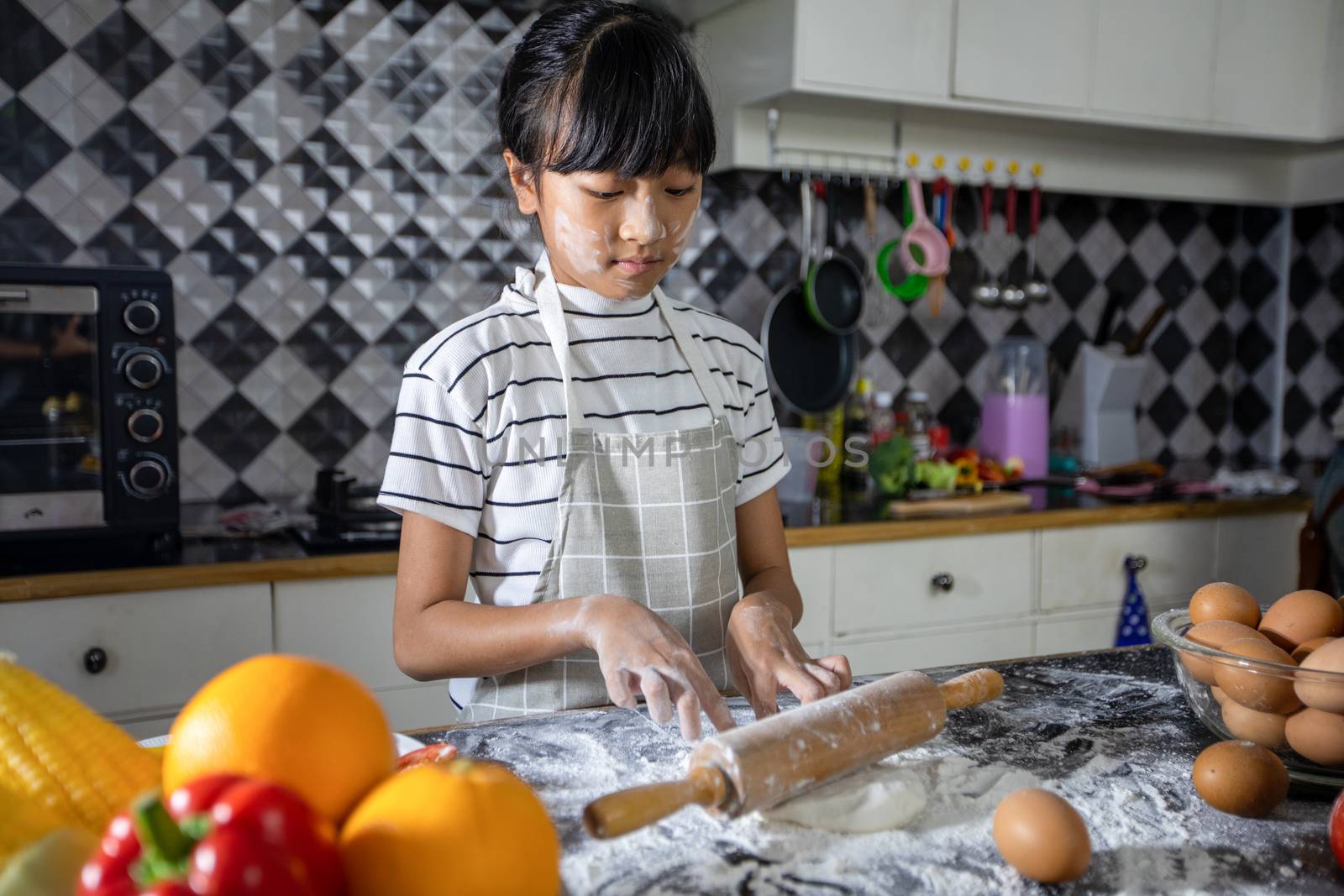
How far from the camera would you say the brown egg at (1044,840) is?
0.64 m

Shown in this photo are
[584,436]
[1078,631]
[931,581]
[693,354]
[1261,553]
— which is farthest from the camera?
[1261,553]

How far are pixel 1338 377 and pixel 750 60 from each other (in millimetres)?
1885

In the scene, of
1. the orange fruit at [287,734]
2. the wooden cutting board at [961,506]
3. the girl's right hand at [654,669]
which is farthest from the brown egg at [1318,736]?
the wooden cutting board at [961,506]

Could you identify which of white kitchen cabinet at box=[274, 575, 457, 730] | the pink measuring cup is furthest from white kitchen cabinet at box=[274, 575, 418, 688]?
the pink measuring cup

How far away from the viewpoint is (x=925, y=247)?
2521 mm

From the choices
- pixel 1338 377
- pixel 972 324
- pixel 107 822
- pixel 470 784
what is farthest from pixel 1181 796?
pixel 1338 377

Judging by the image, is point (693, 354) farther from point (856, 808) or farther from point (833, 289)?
point (833, 289)

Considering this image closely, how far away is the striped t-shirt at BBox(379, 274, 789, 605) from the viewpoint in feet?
3.37

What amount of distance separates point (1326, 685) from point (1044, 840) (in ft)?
0.84

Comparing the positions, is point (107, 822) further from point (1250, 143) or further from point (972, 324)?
point (1250, 143)

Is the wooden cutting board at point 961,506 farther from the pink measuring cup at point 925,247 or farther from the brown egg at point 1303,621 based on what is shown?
the brown egg at point 1303,621

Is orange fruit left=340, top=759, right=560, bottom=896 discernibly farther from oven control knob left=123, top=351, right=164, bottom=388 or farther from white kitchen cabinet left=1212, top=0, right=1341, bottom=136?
white kitchen cabinet left=1212, top=0, right=1341, bottom=136

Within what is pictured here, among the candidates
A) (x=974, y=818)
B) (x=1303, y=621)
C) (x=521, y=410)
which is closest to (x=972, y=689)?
(x=974, y=818)

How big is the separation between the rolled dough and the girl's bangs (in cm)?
57
